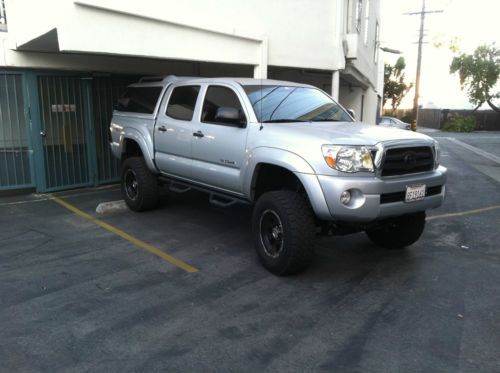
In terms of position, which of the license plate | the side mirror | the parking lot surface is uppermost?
the side mirror

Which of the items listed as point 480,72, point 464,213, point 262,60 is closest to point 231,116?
point 262,60

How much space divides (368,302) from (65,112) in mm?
7228

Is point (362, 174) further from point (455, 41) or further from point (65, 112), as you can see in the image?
point (455, 41)

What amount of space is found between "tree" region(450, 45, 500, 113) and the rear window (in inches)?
1736

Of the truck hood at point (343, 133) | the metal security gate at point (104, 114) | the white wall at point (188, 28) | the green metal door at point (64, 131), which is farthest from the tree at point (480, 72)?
the truck hood at point (343, 133)

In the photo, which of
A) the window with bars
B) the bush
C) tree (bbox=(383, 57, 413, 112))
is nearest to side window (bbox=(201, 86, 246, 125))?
the window with bars

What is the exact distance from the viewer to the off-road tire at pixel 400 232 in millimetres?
5938

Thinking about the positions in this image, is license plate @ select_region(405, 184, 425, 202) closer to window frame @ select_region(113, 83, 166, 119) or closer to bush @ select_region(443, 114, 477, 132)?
window frame @ select_region(113, 83, 166, 119)

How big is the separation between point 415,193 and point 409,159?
361mm

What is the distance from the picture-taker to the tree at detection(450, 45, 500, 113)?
44.8 meters

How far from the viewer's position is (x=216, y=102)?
6.47 m

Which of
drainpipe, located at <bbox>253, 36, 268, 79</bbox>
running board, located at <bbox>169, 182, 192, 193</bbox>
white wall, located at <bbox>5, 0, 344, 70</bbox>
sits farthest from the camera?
drainpipe, located at <bbox>253, 36, 268, 79</bbox>

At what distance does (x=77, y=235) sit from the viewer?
269 inches

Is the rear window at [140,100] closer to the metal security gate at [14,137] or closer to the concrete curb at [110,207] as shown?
the concrete curb at [110,207]
